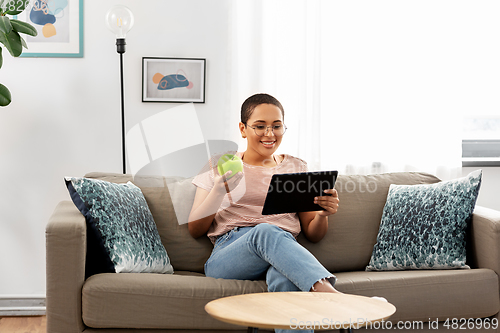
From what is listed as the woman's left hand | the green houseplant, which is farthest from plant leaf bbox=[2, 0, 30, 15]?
the woman's left hand

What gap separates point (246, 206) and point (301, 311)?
2.71ft

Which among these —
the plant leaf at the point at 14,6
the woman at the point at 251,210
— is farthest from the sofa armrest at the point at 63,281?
the plant leaf at the point at 14,6

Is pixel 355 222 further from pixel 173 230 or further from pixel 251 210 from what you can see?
pixel 173 230

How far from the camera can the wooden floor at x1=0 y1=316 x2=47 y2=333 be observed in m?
2.23

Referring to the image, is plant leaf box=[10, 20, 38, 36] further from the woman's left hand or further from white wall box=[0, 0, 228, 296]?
the woman's left hand

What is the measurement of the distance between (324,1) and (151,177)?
1.39 metres

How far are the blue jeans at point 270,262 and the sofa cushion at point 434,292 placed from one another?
0.30 meters

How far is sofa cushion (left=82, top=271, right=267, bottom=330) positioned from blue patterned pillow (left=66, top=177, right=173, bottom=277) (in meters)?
0.11

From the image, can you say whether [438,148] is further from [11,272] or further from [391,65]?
[11,272]

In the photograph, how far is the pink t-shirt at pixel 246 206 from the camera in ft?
6.12

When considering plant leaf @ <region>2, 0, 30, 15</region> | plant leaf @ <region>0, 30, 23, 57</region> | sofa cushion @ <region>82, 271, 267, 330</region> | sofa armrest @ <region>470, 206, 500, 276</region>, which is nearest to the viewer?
sofa cushion @ <region>82, 271, 267, 330</region>

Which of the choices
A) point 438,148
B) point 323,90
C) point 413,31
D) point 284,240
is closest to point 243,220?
point 284,240

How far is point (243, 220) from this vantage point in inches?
73.2

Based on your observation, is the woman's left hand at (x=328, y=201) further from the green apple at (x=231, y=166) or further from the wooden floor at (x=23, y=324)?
the wooden floor at (x=23, y=324)
